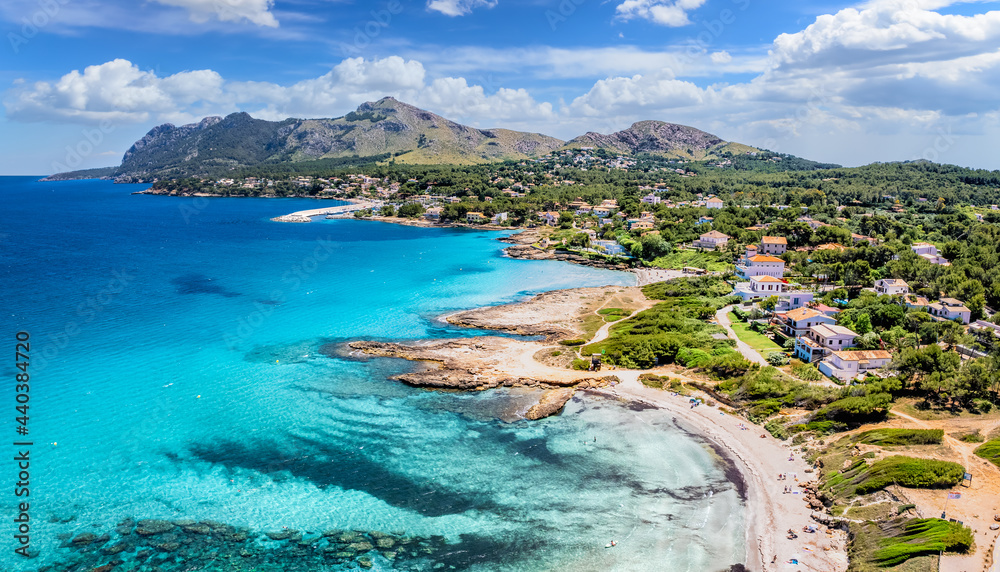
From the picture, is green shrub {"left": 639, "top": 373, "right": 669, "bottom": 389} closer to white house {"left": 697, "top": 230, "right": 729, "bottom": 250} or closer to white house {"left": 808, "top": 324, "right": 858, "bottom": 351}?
white house {"left": 808, "top": 324, "right": 858, "bottom": 351}

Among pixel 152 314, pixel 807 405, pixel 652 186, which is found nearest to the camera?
pixel 807 405

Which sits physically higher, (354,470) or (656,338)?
(656,338)

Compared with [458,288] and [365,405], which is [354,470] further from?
[458,288]

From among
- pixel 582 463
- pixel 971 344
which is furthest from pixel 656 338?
pixel 971 344

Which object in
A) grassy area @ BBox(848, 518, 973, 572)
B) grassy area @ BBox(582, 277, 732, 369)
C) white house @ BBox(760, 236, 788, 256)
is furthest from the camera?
white house @ BBox(760, 236, 788, 256)

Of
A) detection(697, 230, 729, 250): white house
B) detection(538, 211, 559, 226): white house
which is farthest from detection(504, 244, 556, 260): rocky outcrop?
detection(538, 211, 559, 226): white house

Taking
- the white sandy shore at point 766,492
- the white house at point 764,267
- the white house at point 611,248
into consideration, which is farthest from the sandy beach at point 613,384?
the white house at point 611,248

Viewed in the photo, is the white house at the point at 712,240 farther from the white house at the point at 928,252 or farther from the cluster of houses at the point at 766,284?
the white house at the point at 928,252
